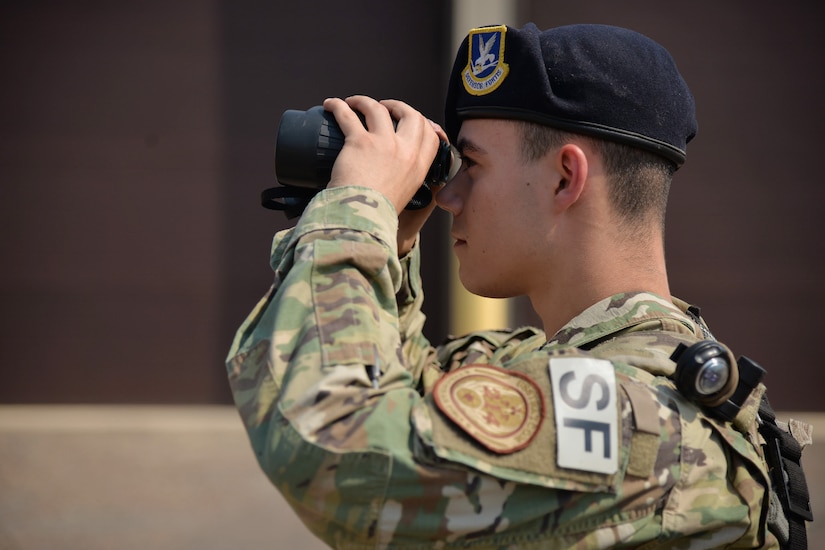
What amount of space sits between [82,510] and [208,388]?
2.49ft

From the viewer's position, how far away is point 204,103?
165 inches

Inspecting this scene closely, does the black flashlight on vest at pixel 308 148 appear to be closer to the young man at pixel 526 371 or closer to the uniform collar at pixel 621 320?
the young man at pixel 526 371

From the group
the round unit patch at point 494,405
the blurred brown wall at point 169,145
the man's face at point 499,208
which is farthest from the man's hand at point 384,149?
the blurred brown wall at point 169,145

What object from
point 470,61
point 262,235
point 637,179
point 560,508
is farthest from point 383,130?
point 262,235

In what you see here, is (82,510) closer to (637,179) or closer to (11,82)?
(11,82)

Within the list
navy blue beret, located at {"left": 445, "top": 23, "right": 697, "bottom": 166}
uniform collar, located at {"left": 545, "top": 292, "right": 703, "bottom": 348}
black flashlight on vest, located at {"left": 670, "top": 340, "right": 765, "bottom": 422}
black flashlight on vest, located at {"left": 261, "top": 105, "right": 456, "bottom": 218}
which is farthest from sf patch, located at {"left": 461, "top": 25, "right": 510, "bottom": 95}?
black flashlight on vest, located at {"left": 670, "top": 340, "right": 765, "bottom": 422}

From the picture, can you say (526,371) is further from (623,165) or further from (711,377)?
(623,165)

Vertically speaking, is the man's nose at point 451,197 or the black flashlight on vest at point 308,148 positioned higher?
the black flashlight on vest at point 308,148

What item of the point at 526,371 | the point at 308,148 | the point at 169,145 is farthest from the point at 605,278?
the point at 169,145

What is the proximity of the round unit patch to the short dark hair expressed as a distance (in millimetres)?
466

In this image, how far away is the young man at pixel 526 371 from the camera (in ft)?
3.67

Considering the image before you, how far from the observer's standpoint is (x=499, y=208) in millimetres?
1539

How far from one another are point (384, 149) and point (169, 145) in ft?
10.0

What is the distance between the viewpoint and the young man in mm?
1117
